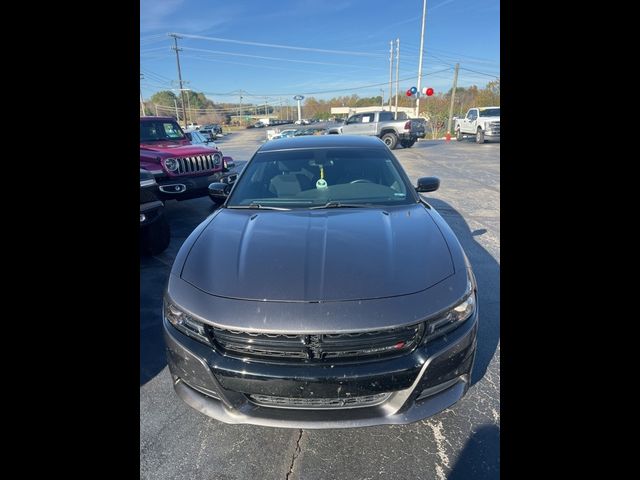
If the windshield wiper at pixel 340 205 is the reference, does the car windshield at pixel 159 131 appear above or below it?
above

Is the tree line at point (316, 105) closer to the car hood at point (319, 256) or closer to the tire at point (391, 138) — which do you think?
the tire at point (391, 138)

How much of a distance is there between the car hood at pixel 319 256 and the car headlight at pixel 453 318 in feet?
0.48

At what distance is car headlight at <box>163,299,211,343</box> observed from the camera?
1537 mm

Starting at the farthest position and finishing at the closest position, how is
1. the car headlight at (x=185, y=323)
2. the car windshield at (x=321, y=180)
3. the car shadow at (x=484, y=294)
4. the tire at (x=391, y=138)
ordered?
the tire at (x=391, y=138)
the car windshield at (x=321, y=180)
the car shadow at (x=484, y=294)
the car headlight at (x=185, y=323)

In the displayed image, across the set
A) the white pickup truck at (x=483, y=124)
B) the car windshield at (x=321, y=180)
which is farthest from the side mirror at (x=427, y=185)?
the white pickup truck at (x=483, y=124)

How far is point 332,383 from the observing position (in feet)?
4.59

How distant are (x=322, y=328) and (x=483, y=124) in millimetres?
21527

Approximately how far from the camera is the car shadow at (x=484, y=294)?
232 centimetres

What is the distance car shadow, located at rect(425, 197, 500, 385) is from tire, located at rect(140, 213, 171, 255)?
369 centimetres

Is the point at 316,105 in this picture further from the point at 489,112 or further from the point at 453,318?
the point at 453,318
